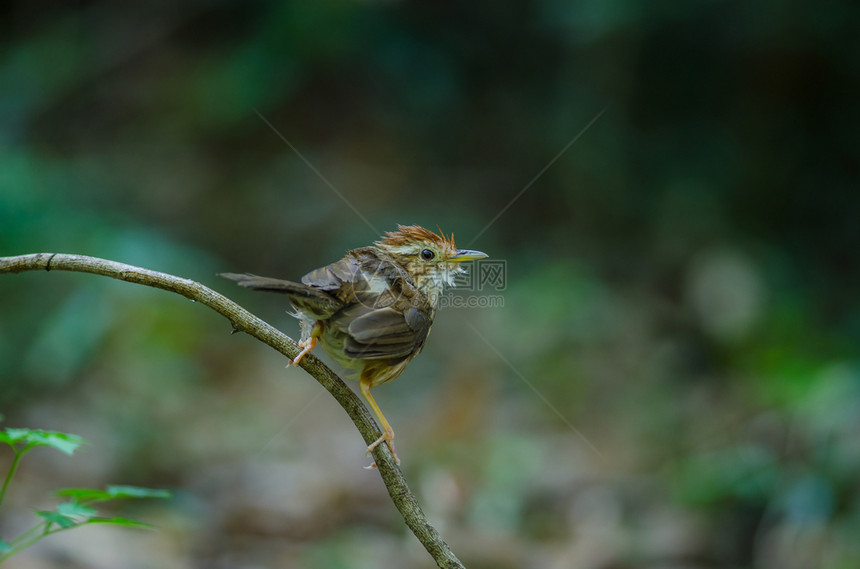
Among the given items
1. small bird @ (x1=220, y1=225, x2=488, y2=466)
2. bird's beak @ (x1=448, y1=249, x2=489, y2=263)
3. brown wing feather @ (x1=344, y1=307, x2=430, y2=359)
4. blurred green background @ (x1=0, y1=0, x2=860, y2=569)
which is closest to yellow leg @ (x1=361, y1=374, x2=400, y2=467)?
small bird @ (x1=220, y1=225, x2=488, y2=466)

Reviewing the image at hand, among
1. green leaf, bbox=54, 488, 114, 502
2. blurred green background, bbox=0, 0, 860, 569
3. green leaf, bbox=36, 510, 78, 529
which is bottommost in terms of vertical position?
green leaf, bbox=36, 510, 78, 529

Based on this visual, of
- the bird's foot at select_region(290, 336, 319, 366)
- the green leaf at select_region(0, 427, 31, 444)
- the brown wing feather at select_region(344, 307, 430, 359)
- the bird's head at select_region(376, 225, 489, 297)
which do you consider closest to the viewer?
the green leaf at select_region(0, 427, 31, 444)

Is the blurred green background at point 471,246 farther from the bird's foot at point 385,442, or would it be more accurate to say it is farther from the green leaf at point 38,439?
the green leaf at point 38,439

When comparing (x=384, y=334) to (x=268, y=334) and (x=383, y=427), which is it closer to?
(x=383, y=427)

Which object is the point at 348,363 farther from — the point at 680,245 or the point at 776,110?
the point at 776,110

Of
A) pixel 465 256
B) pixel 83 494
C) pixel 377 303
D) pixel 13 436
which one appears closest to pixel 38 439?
pixel 13 436

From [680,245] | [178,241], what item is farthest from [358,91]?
[680,245]

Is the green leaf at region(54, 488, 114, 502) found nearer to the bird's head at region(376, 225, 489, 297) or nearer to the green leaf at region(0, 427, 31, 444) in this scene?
the green leaf at region(0, 427, 31, 444)
